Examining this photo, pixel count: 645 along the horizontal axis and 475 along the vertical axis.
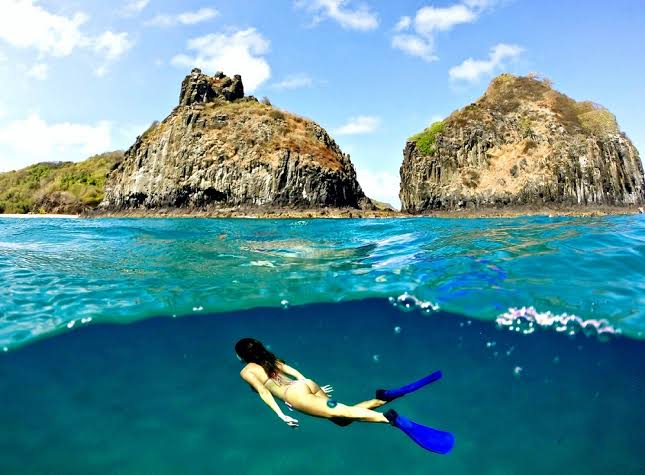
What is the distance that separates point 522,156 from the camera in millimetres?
55188

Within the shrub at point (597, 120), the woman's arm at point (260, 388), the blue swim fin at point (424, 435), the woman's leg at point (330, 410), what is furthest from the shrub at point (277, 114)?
the blue swim fin at point (424, 435)

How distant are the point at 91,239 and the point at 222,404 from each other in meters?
13.3

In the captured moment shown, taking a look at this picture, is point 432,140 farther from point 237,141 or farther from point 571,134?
point 237,141

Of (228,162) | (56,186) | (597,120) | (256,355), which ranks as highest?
(597,120)

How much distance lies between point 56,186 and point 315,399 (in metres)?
94.1

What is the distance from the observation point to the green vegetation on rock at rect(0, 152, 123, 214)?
72062mm

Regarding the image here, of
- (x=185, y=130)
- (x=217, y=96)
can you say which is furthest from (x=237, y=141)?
(x=217, y=96)

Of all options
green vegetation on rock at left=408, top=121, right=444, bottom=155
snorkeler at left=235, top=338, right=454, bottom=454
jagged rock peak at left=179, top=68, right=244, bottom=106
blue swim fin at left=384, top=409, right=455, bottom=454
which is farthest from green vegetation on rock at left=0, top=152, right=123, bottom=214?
blue swim fin at left=384, top=409, right=455, bottom=454

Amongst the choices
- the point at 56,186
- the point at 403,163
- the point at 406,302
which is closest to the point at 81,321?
the point at 406,302

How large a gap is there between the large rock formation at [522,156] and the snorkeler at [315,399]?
53.1 metres

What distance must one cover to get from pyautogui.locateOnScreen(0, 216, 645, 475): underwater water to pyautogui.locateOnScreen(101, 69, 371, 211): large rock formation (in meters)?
36.7

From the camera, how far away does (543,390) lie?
32.2ft

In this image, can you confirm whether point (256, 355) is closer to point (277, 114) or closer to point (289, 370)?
point (289, 370)

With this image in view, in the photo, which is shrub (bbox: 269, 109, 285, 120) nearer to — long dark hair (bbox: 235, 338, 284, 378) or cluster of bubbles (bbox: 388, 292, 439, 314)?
cluster of bubbles (bbox: 388, 292, 439, 314)
